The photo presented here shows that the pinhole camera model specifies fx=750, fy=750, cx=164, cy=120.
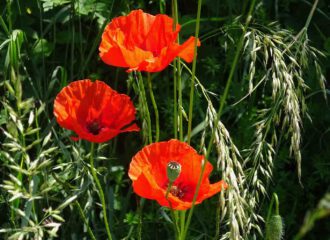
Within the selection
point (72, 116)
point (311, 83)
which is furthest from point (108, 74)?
point (72, 116)

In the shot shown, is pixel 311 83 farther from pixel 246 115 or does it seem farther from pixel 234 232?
pixel 234 232

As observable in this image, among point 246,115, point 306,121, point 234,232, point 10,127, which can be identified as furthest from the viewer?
point 306,121

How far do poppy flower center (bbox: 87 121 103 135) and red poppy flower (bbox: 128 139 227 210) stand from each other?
149mm

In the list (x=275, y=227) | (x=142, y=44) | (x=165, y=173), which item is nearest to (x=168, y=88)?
(x=142, y=44)

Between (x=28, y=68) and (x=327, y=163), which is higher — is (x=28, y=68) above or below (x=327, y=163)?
above

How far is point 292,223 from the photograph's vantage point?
248cm

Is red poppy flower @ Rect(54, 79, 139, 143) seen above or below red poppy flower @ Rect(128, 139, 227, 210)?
above

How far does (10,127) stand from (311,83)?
145 centimetres

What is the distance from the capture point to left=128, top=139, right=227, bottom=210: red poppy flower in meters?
1.58

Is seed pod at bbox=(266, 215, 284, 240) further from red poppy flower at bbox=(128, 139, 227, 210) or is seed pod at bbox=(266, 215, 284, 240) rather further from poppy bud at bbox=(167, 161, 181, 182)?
poppy bud at bbox=(167, 161, 181, 182)

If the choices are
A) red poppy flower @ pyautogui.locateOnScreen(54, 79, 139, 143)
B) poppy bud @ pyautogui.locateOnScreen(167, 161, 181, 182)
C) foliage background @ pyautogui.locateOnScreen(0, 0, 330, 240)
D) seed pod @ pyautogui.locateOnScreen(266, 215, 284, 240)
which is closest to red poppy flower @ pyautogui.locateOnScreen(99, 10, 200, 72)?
red poppy flower @ pyautogui.locateOnScreen(54, 79, 139, 143)

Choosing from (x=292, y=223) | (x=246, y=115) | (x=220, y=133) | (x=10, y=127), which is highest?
(x=10, y=127)

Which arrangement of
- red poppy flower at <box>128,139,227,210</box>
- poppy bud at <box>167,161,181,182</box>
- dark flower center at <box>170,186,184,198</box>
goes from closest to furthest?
1. poppy bud at <box>167,161,181,182</box>
2. red poppy flower at <box>128,139,227,210</box>
3. dark flower center at <box>170,186,184,198</box>

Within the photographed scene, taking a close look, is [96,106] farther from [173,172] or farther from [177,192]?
[173,172]
